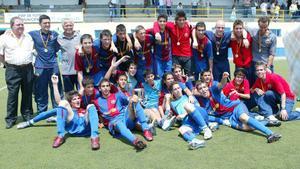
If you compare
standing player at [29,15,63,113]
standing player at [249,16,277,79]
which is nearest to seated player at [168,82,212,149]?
standing player at [249,16,277,79]

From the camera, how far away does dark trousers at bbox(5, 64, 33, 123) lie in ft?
18.2

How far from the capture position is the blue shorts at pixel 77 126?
201 inches

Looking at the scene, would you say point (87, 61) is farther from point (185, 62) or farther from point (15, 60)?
point (185, 62)

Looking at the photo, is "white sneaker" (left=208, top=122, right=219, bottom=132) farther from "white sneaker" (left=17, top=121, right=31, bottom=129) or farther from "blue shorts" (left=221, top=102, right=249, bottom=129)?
"white sneaker" (left=17, top=121, right=31, bottom=129)

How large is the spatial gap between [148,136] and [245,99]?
83.0 inches

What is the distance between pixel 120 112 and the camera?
518cm

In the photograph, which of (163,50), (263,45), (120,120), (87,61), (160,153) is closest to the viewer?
(160,153)

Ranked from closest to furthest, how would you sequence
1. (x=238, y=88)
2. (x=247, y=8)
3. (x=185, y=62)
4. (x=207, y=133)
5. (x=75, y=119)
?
(x=207, y=133) < (x=75, y=119) < (x=238, y=88) < (x=185, y=62) < (x=247, y=8)

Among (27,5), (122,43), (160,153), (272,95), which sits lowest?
(160,153)

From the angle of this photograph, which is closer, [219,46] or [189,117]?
[189,117]

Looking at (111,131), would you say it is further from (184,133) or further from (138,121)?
(184,133)

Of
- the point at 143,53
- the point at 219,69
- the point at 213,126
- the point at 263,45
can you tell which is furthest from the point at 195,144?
the point at 263,45

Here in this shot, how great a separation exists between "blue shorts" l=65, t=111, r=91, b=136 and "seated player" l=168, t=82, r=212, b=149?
142 cm

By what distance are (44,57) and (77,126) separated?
161cm
